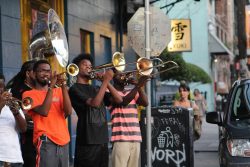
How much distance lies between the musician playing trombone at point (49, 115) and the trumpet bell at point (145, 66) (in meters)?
1.33

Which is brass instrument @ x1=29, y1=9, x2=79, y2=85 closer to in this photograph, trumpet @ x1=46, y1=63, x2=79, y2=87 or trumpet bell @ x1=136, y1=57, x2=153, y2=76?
trumpet bell @ x1=136, y1=57, x2=153, y2=76

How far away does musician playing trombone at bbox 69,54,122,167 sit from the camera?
19.1ft

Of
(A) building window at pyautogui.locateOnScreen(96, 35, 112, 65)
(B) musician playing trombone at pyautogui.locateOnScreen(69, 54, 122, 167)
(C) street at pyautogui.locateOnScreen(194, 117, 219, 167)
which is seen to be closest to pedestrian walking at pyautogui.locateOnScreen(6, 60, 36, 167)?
(B) musician playing trombone at pyautogui.locateOnScreen(69, 54, 122, 167)

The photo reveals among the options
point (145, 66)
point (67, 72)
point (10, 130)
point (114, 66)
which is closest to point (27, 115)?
point (10, 130)

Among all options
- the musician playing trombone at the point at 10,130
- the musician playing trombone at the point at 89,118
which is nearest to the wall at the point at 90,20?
the musician playing trombone at the point at 89,118

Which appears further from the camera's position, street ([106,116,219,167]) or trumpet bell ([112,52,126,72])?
street ([106,116,219,167])

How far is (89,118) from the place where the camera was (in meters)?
5.92

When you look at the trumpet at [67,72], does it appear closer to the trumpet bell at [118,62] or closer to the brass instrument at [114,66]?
the brass instrument at [114,66]

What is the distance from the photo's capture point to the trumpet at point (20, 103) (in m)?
5.14

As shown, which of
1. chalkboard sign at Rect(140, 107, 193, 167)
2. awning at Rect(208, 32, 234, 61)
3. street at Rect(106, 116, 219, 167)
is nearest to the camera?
chalkboard sign at Rect(140, 107, 193, 167)

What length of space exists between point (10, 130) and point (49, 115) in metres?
0.42

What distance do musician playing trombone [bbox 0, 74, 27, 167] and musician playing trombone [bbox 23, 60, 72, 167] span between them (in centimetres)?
18

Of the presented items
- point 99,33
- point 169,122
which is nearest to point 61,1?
point 99,33

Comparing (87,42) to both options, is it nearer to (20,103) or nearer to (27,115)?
(27,115)
